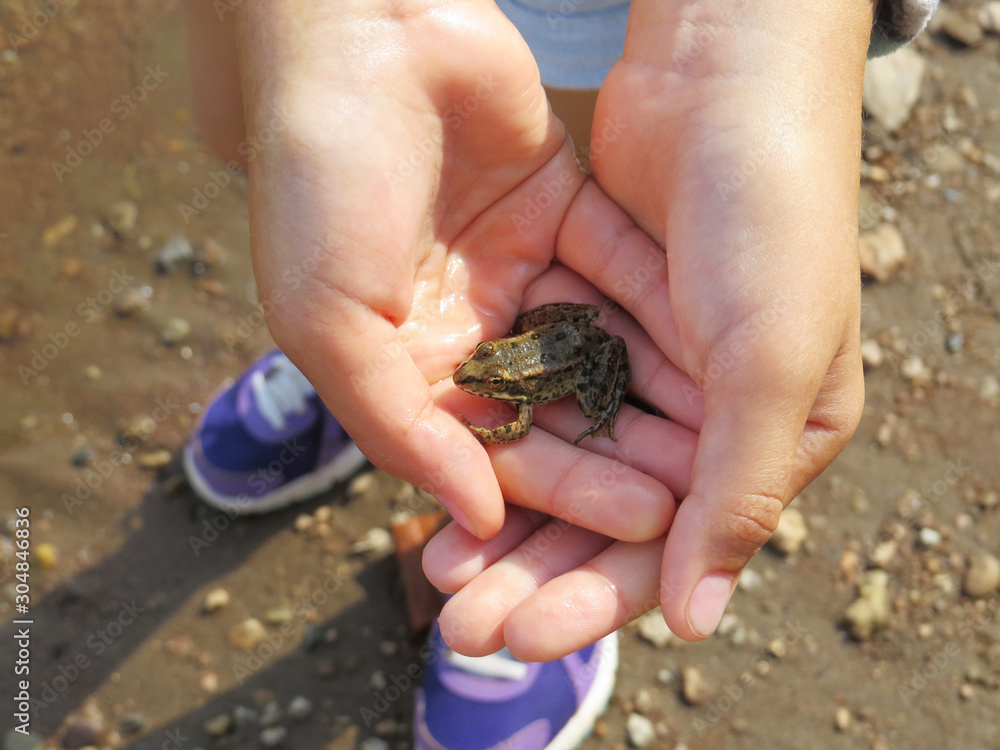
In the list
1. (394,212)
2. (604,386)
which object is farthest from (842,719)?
(394,212)

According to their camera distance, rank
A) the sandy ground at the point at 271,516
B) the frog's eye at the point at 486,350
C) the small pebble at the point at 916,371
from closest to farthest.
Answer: the frog's eye at the point at 486,350 → the sandy ground at the point at 271,516 → the small pebble at the point at 916,371

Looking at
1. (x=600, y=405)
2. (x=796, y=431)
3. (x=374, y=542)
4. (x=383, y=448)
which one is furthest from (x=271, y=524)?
(x=796, y=431)

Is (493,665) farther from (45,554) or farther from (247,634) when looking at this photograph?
(45,554)

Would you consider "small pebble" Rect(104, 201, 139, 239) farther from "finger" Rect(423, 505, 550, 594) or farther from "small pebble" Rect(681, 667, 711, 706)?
"small pebble" Rect(681, 667, 711, 706)

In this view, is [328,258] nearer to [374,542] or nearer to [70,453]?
[374,542]

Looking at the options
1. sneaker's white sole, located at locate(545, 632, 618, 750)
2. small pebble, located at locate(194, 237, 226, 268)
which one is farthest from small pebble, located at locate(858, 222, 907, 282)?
small pebble, located at locate(194, 237, 226, 268)

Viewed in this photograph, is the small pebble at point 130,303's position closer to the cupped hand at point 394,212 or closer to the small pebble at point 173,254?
the small pebble at point 173,254

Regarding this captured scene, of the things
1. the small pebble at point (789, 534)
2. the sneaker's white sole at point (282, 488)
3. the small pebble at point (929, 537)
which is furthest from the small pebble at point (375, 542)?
the small pebble at point (929, 537)
